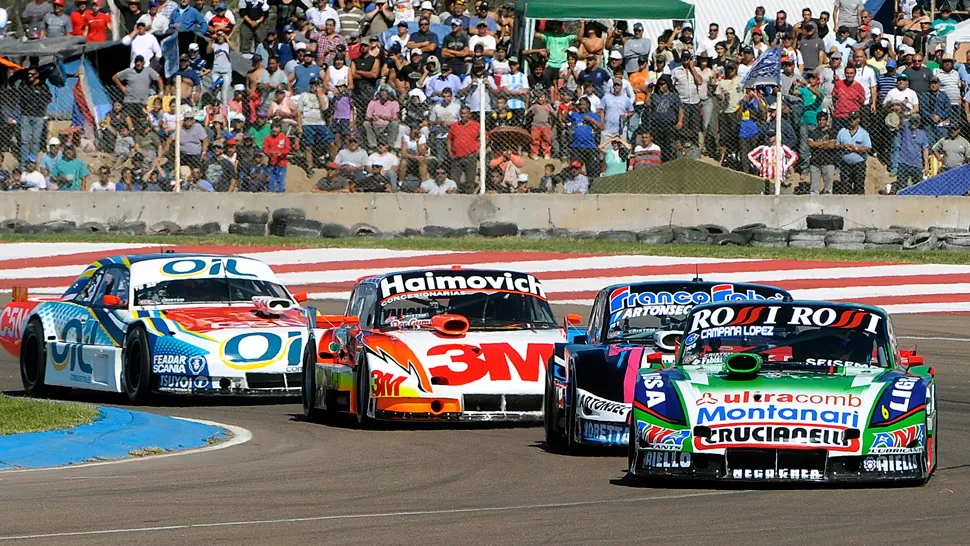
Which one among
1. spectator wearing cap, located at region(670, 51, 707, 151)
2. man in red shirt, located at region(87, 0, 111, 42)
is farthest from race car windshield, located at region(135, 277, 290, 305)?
man in red shirt, located at region(87, 0, 111, 42)

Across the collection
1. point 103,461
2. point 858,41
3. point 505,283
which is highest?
point 858,41

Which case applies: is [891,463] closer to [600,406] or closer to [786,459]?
[786,459]

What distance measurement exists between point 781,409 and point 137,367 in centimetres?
640

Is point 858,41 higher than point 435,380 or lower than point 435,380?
higher

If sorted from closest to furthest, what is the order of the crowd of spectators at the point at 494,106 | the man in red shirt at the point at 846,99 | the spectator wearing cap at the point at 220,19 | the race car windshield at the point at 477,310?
the race car windshield at the point at 477,310, the man in red shirt at the point at 846,99, the crowd of spectators at the point at 494,106, the spectator wearing cap at the point at 220,19

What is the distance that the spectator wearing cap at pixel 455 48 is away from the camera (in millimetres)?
23672

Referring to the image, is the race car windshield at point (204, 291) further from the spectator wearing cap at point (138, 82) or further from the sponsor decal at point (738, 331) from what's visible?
the spectator wearing cap at point (138, 82)

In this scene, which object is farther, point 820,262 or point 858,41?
point 858,41

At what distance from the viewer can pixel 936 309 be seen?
1748 cm

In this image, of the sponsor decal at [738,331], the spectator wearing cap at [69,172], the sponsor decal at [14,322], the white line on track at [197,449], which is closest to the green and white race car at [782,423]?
the sponsor decal at [738,331]

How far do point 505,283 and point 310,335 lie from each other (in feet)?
4.71

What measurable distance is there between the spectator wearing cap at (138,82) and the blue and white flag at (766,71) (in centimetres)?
791

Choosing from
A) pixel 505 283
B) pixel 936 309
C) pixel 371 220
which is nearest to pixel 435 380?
pixel 505 283

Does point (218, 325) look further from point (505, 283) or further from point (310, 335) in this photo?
point (505, 283)
